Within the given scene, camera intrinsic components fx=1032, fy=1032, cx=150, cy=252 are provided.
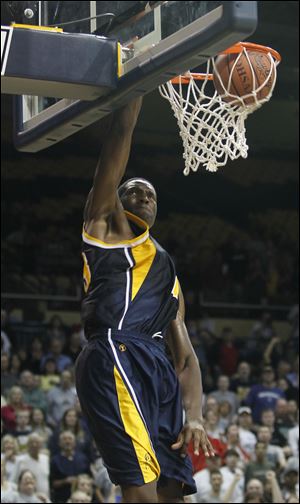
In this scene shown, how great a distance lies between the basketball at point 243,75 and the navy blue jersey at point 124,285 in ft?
2.65

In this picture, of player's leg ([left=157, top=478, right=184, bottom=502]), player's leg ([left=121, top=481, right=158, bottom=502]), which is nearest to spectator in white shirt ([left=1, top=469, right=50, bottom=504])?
player's leg ([left=157, top=478, right=184, bottom=502])

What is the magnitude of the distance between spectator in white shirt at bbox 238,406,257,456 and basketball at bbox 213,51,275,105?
757 cm

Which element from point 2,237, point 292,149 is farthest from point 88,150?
point 292,149

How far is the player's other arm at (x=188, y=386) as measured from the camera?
494 centimetres

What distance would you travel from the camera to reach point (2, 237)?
17.5 meters

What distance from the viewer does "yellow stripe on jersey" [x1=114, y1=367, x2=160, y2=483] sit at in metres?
4.72

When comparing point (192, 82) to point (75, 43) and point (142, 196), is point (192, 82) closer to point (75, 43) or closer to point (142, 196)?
point (142, 196)

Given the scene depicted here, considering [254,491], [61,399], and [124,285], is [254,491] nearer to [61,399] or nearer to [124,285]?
[61,399]

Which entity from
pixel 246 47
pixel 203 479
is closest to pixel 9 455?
pixel 203 479

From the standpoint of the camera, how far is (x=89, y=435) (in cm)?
1176

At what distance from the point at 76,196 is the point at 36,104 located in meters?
13.6

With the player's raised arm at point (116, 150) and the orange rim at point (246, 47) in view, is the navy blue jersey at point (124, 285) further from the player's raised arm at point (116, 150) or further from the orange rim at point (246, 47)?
the orange rim at point (246, 47)

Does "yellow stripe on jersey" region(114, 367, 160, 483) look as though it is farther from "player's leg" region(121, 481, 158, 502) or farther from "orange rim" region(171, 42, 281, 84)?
"orange rim" region(171, 42, 281, 84)

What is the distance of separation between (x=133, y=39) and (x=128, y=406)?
5.45 feet
